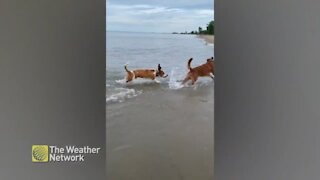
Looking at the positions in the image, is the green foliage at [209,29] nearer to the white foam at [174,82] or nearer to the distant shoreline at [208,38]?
the distant shoreline at [208,38]

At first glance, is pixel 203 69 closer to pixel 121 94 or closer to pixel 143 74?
pixel 143 74

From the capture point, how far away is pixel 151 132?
2.20 m

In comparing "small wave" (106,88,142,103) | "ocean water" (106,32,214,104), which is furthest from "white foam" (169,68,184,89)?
"small wave" (106,88,142,103)

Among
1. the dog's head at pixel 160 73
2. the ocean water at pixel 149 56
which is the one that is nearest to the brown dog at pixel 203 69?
the ocean water at pixel 149 56

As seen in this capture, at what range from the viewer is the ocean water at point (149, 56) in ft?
7.09

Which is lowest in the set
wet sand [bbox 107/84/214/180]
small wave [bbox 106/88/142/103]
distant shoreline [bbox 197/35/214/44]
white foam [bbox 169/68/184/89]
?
wet sand [bbox 107/84/214/180]

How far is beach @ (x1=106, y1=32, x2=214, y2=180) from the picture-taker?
217 centimetres

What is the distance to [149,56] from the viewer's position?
85.7 inches

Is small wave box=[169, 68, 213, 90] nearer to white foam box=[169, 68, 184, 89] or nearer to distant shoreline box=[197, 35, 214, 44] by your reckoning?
white foam box=[169, 68, 184, 89]

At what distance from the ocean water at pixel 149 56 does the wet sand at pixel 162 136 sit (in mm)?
60

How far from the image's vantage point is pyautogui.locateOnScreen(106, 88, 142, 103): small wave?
217cm

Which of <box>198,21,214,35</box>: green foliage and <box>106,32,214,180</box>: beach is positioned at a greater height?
<box>198,21,214,35</box>: green foliage

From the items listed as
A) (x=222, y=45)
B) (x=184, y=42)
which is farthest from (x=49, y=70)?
(x=222, y=45)

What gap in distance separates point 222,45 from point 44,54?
2.99 ft
